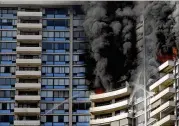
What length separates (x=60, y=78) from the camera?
5366 cm

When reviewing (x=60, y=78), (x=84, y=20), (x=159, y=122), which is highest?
(x=84, y=20)

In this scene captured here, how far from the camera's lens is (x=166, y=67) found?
48.9m

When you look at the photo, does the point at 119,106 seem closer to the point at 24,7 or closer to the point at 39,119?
the point at 39,119

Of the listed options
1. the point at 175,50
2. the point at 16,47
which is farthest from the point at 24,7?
the point at 175,50

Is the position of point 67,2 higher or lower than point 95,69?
higher

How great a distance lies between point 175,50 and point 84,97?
6.24 meters

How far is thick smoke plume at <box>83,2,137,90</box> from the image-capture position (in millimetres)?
54125

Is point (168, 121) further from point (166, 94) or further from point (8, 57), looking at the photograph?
point (8, 57)

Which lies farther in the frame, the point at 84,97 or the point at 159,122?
the point at 84,97

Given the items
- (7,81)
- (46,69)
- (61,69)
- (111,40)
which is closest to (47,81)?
(46,69)

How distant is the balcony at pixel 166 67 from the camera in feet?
159

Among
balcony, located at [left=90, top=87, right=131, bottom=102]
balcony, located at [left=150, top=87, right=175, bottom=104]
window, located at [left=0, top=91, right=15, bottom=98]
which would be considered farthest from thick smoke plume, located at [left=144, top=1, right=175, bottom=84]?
window, located at [left=0, top=91, right=15, bottom=98]

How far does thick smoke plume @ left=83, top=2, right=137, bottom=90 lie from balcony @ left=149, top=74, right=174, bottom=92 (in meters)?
4.24

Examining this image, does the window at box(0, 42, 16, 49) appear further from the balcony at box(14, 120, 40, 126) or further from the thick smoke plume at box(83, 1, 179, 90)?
the balcony at box(14, 120, 40, 126)
